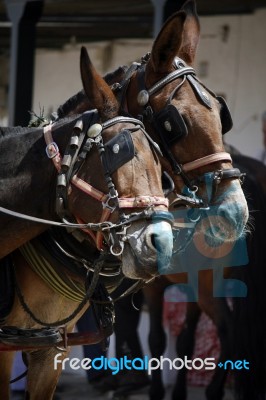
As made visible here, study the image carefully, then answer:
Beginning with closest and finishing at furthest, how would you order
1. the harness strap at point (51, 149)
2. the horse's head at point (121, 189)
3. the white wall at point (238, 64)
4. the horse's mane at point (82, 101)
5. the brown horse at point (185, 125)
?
the horse's head at point (121, 189)
the harness strap at point (51, 149)
the brown horse at point (185, 125)
the horse's mane at point (82, 101)
the white wall at point (238, 64)

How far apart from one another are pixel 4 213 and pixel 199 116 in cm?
88

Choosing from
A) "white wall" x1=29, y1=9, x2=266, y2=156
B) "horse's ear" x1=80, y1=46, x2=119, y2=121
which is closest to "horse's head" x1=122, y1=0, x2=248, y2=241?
"horse's ear" x1=80, y1=46, x2=119, y2=121

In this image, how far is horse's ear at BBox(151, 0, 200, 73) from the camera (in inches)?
142

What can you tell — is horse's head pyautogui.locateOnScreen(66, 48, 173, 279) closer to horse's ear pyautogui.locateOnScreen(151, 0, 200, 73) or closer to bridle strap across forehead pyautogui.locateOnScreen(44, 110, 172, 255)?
bridle strap across forehead pyautogui.locateOnScreen(44, 110, 172, 255)

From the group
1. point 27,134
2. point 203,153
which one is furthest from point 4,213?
point 203,153

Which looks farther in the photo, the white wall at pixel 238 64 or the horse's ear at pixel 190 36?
the white wall at pixel 238 64

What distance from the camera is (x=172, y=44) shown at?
12.2 feet

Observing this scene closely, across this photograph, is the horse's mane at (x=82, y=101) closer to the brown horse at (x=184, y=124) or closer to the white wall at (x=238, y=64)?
the brown horse at (x=184, y=124)

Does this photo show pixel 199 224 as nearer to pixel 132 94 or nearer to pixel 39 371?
pixel 132 94

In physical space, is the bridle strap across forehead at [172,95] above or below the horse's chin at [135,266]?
above

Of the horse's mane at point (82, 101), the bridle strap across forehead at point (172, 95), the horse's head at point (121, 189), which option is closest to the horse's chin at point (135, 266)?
the horse's head at point (121, 189)

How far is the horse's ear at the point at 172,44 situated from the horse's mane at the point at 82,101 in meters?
0.17

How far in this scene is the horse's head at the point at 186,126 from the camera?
12.3 feet

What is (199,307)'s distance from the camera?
249 inches
